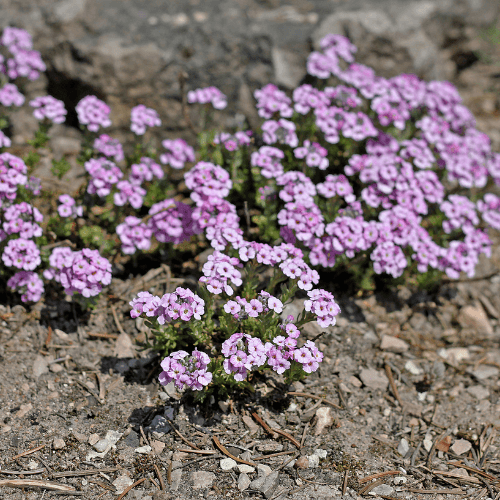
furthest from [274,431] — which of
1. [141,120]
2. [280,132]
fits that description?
[141,120]

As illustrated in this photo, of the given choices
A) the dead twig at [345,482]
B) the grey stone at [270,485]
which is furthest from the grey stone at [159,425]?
the dead twig at [345,482]

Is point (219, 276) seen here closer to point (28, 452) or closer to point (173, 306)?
point (173, 306)

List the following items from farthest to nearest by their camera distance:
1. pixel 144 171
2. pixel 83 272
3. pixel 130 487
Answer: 1. pixel 144 171
2. pixel 83 272
3. pixel 130 487

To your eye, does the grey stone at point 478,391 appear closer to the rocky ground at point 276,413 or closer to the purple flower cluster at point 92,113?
the rocky ground at point 276,413

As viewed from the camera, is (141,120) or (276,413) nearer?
(276,413)

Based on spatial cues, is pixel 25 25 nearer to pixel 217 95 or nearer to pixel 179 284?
pixel 217 95

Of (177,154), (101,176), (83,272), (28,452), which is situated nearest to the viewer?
(28,452)

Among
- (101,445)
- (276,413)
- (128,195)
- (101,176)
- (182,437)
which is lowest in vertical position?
(101,445)

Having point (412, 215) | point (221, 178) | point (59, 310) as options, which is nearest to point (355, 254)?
point (412, 215)
